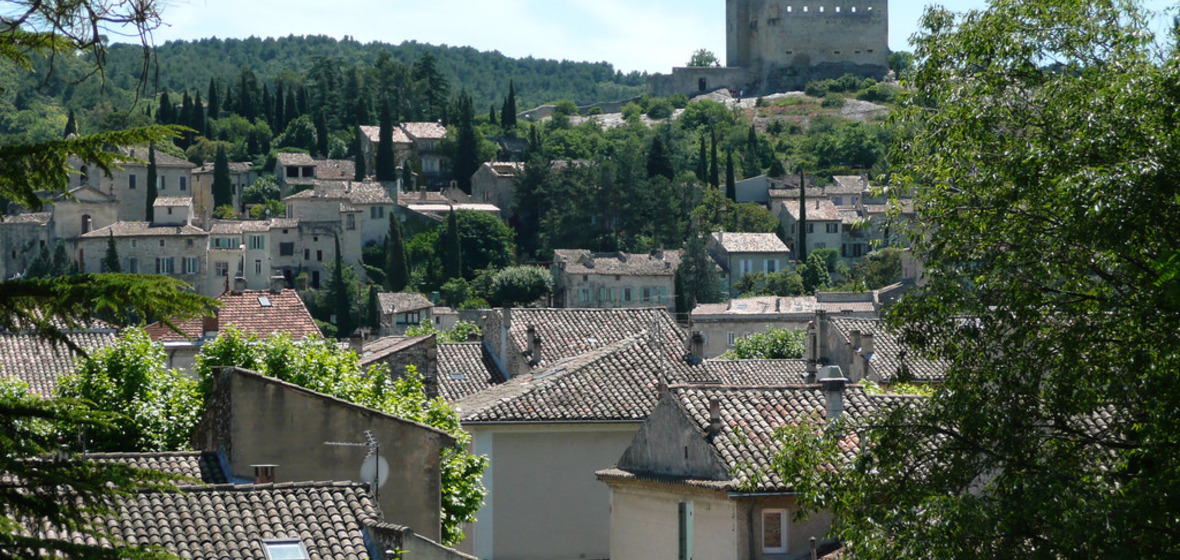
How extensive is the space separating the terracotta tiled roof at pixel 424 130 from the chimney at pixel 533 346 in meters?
114

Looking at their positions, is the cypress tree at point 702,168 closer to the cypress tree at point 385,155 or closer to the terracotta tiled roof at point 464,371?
the cypress tree at point 385,155

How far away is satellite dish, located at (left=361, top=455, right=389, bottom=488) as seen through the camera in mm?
19797

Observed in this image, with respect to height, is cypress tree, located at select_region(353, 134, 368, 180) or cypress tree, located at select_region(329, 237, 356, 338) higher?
cypress tree, located at select_region(353, 134, 368, 180)

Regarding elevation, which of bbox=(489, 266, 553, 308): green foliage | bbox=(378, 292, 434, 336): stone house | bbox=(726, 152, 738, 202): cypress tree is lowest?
bbox=(378, 292, 434, 336): stone house

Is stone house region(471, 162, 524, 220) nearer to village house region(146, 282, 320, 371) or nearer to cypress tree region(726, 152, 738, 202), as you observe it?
cypress tree region(726, 152, 738, 202)

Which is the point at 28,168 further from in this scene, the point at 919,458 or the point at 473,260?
the point at 473,260

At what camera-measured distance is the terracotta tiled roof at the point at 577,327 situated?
3816 cm

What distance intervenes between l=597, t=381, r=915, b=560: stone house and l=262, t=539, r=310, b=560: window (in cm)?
717

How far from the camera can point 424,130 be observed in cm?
15400

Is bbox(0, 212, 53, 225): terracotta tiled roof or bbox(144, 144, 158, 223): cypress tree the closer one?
bbox(0, 212, 53, 225): terracotta tiled roof

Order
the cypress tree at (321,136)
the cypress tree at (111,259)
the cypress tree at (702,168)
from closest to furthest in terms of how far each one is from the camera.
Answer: the cypress tree at (111,259), the cypress tree at (321,136), the cypress tree at (702,168)

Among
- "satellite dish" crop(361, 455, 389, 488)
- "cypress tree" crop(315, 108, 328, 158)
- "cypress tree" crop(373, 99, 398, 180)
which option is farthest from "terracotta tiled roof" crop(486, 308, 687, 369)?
"cypress tree" crop(315, 108, 328, 158)

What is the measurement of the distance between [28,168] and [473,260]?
403ft

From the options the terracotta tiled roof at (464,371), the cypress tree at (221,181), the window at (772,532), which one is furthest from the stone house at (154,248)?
the window at (772,532)
